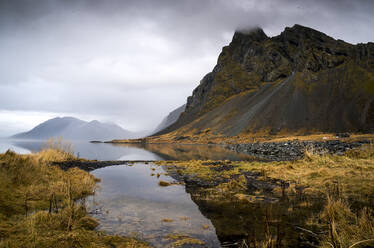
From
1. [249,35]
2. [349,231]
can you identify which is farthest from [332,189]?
[249,35]

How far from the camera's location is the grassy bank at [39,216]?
6.06 meters

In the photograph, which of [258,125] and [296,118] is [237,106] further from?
[296,118]

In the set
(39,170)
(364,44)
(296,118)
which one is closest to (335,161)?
(39,170)

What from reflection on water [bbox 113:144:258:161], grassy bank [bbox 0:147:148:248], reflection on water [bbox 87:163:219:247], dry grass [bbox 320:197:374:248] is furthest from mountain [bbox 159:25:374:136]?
grassy bank [bbox 0:147:148:248]

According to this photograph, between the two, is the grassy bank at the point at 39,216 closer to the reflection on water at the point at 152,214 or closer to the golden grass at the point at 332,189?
the reflection on water at the point at 152,214

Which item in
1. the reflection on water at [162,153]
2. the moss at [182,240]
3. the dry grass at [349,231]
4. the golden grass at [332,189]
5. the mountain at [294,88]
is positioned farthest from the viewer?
the mountain at [294,88]

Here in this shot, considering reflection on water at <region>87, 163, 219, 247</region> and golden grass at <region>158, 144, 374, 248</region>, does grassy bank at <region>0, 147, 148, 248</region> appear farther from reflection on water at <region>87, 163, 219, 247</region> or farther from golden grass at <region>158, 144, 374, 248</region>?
golden grass at <region>158, 144, 374, 248</region>

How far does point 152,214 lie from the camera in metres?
10.2

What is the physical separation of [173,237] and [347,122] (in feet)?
240

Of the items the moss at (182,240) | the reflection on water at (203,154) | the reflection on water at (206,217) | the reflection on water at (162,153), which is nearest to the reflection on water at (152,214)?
the reflection on water at (206,217)

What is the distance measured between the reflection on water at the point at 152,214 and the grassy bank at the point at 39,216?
2.62 feet

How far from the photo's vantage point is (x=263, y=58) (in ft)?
531

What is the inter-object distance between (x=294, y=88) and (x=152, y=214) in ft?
320

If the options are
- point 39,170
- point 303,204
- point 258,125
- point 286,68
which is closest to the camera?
point 303,204
